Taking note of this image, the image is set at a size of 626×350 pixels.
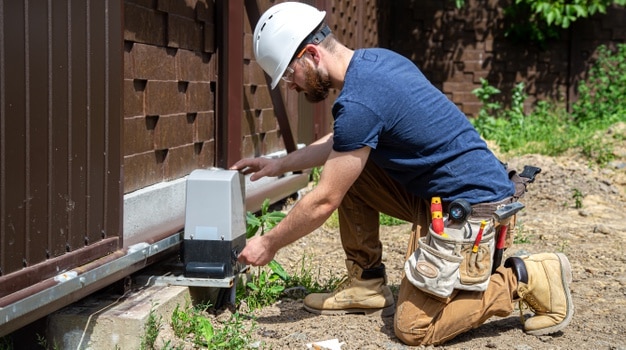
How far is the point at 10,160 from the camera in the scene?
2521mm

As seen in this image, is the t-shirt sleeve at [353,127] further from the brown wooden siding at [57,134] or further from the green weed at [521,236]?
the green weed at [521,236]

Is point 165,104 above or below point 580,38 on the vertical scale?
below

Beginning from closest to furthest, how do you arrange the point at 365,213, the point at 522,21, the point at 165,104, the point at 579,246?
the point at 365,213, the point at 165,104, the point at 579,246, the point at 522,21

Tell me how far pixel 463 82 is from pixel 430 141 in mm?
8767

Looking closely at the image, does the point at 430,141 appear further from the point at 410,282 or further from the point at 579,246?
the point at 579,246

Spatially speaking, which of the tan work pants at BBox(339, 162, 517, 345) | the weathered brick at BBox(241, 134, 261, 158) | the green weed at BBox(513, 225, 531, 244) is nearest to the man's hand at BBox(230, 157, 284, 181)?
the tan work pants at BBox(339, 162, 517, 345)

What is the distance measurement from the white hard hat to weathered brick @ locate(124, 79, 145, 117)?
630 millimetres

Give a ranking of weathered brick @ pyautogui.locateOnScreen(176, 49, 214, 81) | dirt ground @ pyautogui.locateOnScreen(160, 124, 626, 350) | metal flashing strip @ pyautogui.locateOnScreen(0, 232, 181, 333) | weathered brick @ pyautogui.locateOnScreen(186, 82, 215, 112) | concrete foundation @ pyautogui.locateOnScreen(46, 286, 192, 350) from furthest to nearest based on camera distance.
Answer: weathered brick @ pyautogui.locateOnScreen(186, 82, 215, 112) → weathered brick @ pyautogui.locateOnScreen(176, 49, 214, 81) → dirt ground @ pyautogui.locateOnScreen(160, 124, 626, 350) → concrete foundation @ pyautogui.locateOnScreen(46, 286, 192, 350) → metal flashing strip @ pyautogui.locateOnScreen(0, 232, 181, 333)

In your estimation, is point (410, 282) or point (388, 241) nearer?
point (410, 282)

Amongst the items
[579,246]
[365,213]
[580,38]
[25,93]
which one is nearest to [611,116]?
[580,38]

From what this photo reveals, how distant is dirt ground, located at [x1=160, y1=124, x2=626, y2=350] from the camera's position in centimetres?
347

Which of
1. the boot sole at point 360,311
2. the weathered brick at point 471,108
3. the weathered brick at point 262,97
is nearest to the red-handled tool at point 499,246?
the boot sole at point 360,311

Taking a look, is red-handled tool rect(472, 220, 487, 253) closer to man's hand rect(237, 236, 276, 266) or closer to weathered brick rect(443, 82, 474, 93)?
man's hand rect(237, 236, 276, 266)

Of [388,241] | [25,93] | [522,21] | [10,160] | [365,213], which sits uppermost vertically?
[522,21]
